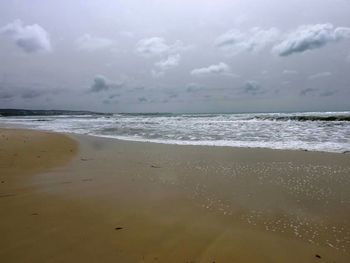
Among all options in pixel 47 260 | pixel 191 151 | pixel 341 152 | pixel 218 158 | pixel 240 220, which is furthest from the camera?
pixel 191 151

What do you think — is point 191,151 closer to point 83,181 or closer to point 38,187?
point 83,181

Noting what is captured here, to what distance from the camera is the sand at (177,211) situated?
9.70 feet

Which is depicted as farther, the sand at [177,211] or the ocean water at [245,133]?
the ocean water at [245,133]

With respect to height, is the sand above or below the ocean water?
below

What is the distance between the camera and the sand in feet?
9.70

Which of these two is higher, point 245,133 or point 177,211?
point 245,133

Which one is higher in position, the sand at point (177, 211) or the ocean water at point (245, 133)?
the ocean water at point (245, 133)

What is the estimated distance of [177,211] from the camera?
4.15 metres

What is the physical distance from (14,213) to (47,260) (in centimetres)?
154

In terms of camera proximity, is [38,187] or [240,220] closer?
[240,220]

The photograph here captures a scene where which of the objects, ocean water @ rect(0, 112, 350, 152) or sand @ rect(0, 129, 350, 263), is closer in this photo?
sand @ rect(0, 129, 350, 263)

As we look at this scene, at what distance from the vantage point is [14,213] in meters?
3.95

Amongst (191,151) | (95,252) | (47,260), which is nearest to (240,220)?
(95,252)

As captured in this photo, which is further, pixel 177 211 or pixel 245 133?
pixel 245 133
